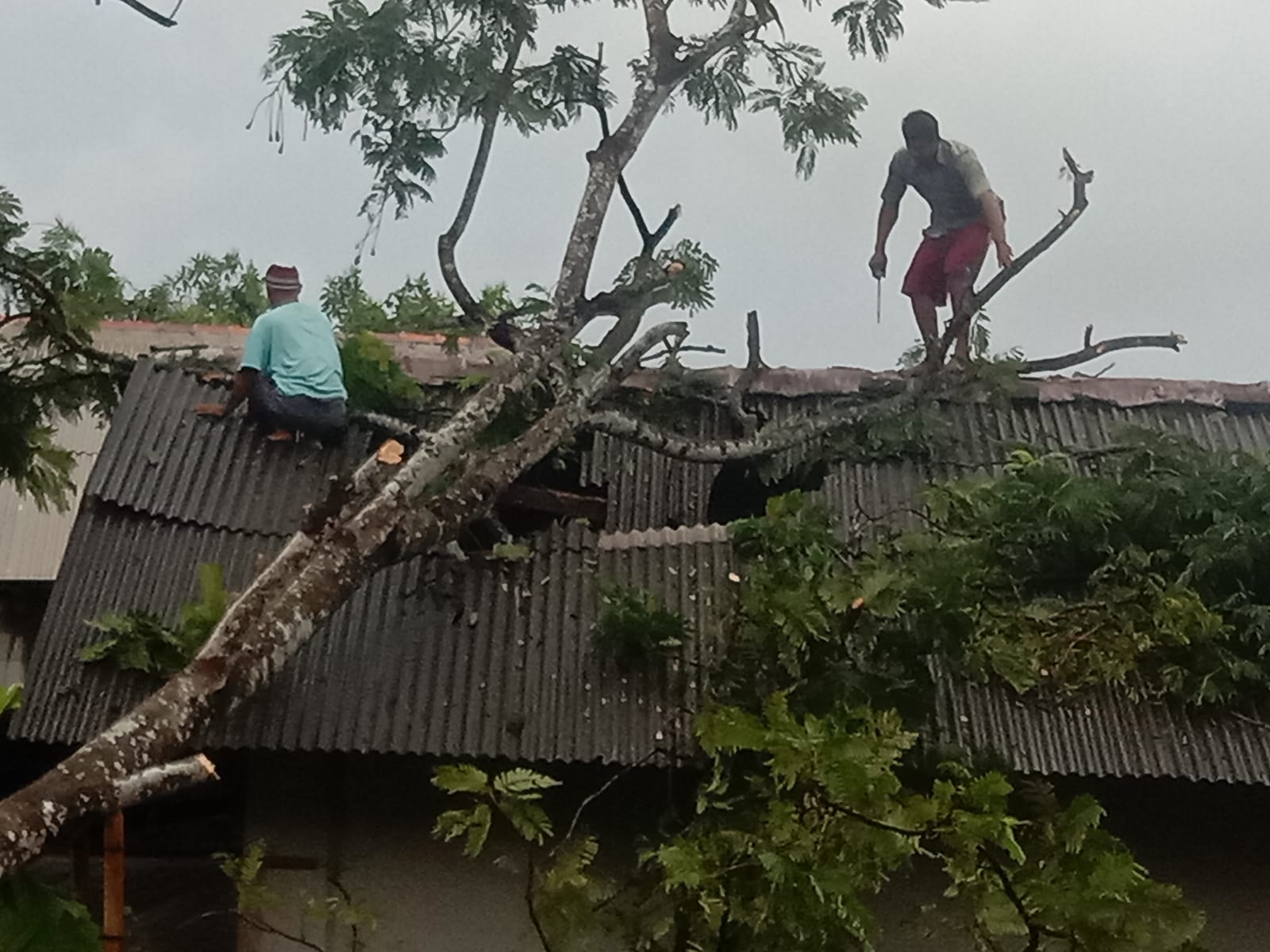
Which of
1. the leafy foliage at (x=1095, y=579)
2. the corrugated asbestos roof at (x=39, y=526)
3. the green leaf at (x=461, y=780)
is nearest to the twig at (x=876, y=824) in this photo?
the green leaf at (x=461, y=780)

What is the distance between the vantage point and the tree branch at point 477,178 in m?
7.52

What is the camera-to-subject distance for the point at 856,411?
711 cm

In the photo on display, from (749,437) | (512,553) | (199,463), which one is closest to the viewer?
(512,553)

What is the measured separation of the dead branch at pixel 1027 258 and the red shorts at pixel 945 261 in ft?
2.15

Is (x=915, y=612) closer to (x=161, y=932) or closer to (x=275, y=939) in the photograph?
(x=275, y=939)

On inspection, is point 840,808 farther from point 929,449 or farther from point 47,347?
point 47,347

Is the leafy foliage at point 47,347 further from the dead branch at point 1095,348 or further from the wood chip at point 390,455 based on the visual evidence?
the dead branch at point 1095,348

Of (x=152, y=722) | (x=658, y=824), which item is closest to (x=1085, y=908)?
(x=658, y=824)

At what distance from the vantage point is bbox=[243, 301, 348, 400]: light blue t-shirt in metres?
6.70

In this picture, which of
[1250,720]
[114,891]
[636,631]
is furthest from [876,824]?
[114,891]

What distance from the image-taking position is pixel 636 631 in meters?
5.65

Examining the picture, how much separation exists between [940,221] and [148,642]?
5.05 m

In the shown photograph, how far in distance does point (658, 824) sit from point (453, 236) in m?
3.79

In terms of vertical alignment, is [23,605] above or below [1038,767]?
above
